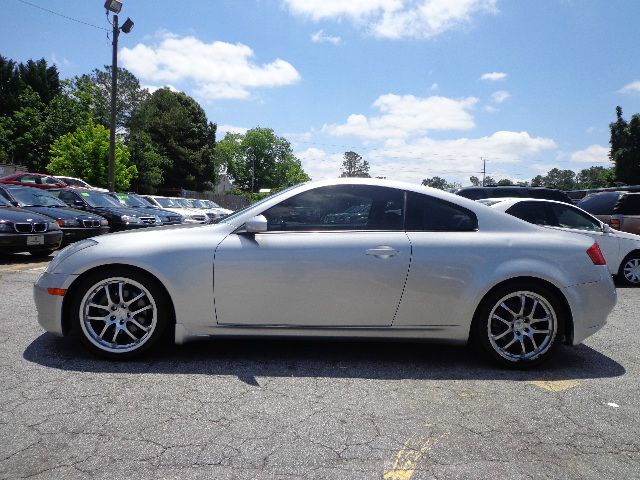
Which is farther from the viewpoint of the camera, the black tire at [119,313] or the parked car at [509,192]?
the parked car at [509,192]

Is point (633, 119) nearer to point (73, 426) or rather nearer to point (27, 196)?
point (27, 196)

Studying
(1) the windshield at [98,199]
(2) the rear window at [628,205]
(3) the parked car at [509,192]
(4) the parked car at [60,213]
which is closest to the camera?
(2) the rear window at [628,205]

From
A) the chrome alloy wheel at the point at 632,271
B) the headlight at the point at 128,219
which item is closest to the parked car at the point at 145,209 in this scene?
the headlight at the point at 128,219

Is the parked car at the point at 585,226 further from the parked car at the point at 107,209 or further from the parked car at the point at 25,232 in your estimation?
the parked car at the point at 107,209

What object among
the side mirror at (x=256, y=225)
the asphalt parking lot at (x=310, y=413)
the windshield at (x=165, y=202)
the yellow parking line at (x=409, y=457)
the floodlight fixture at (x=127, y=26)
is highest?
the floodlight fixture at (x=127, y=26)

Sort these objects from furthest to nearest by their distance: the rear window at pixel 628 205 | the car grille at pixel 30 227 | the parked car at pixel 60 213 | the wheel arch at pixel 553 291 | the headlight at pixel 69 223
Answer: the headlight at pixel 69 223
the parked car at pixel 60 213
the rear window at pixel 628 205
the car grille at pixel 30 227
the wheel arch at pixel 553 291

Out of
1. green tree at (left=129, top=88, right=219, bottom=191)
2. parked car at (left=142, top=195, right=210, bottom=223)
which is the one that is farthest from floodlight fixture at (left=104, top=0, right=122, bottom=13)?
green tree at (left=129, top=88, right=219, bottom=191)

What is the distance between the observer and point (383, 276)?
141 inches

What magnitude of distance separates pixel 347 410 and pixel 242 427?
648 mm

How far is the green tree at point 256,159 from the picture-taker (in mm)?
102438

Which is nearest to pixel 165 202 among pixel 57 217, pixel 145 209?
pixel 145 209

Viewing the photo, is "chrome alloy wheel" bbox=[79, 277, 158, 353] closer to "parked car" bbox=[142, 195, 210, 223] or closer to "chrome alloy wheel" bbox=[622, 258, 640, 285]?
"chrome alloy wheel" bbox=[622, 258, 640, 285]

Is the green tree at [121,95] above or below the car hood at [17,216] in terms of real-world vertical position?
above

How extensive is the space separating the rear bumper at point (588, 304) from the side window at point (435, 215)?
Result: 0.91 metres
